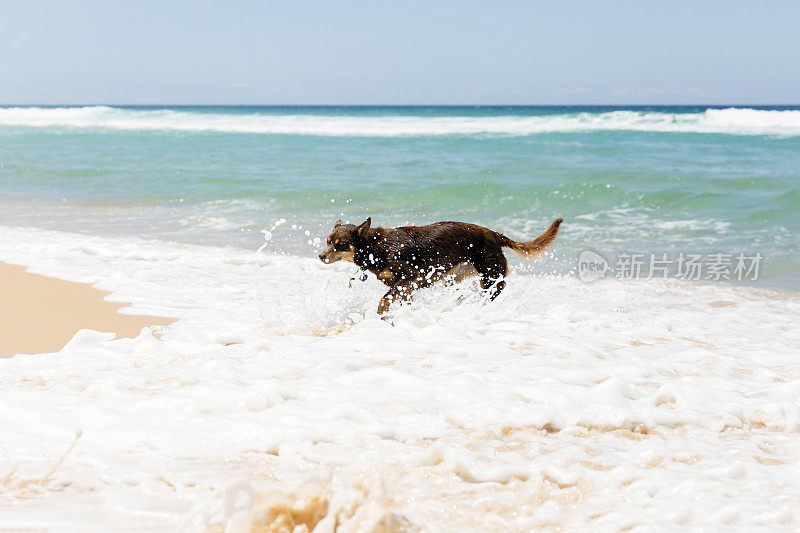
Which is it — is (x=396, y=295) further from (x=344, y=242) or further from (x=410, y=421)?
(x=410, y=421)

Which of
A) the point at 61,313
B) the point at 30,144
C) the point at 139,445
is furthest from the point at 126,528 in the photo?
the point at 30,144

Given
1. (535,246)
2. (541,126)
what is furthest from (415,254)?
(541,126)

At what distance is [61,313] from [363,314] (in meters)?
2.63

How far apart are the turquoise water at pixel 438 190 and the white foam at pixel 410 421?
380 centimetres

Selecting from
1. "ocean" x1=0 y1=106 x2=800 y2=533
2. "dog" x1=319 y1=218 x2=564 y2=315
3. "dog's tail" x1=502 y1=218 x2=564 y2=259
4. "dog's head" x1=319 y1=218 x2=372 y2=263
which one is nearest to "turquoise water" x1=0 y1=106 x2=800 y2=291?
"ocean" x1=0 y1=106 x2=800 y2=533

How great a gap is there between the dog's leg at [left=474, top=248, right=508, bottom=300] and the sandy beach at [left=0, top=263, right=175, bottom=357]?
9.58 ft

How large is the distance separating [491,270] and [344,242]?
1.54 metres

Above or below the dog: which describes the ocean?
below

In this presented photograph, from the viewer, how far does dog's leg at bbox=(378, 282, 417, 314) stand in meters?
5.68

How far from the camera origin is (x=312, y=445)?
3201 millimetres

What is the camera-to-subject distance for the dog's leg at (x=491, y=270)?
6301mm

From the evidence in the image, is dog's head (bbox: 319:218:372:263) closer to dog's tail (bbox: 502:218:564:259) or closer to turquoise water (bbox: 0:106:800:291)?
dog's tail (bbox: 502:218:564:259)

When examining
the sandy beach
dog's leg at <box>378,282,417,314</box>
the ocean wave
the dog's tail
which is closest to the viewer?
the sandy beach

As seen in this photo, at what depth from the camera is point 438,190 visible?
14.9m
